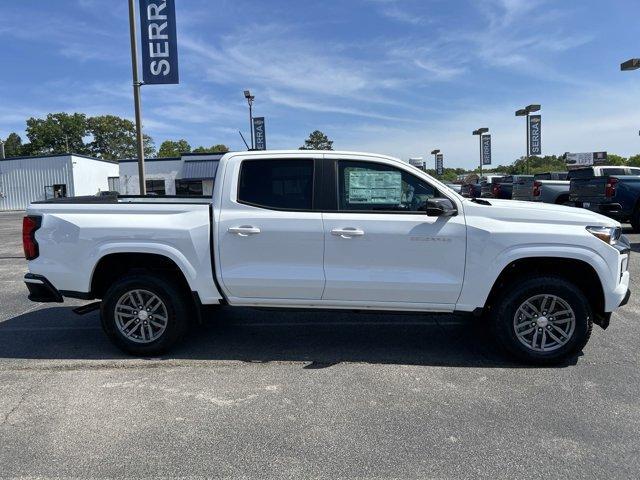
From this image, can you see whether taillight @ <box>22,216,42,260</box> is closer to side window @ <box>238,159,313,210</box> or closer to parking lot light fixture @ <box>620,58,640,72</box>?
side window @ <box>238,159,313,210</box>

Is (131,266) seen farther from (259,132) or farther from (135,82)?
(259,132)

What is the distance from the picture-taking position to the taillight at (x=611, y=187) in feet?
38.5

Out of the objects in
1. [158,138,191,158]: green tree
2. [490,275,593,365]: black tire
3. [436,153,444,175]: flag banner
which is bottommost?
[490,275,593,365]: black tire

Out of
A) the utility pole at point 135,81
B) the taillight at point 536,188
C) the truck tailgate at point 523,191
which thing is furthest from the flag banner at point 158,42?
the truck tailgate at point 523,191

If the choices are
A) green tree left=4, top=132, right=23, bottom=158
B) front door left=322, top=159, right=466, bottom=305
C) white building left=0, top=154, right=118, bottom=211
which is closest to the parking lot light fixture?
front door left=322, top=159, right=466, bottom=305

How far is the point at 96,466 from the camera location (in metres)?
2.96

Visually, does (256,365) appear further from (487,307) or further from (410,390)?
(487,307)

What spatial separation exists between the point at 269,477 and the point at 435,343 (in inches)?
109

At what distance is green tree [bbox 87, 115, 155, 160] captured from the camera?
9994 cm

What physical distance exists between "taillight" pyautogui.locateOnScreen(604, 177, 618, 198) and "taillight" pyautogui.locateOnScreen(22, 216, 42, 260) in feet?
39.5

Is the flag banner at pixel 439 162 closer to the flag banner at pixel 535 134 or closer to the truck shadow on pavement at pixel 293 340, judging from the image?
the flag banner at pixel 535 134

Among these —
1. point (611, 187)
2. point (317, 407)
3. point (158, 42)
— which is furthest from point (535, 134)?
point (317, 407)

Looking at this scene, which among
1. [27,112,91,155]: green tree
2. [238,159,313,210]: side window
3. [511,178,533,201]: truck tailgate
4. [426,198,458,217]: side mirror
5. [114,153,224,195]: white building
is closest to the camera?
[426,198,458,217]: side mirror

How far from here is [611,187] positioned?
11750 millimetres
